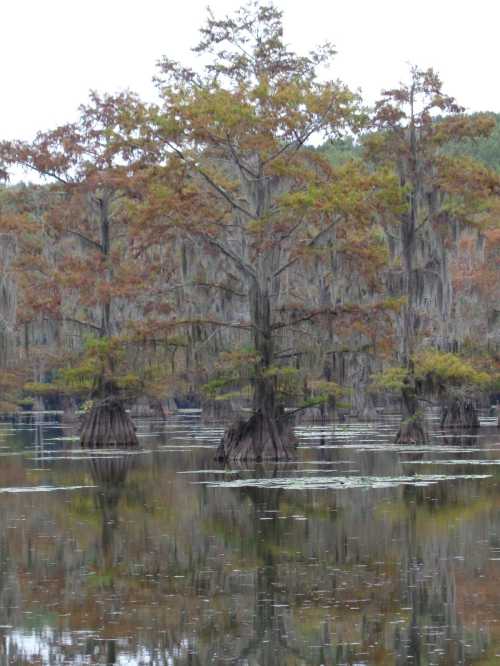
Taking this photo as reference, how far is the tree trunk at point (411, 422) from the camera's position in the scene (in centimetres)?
4034

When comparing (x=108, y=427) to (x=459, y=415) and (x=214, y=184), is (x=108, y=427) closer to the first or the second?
(x=214, y=184)

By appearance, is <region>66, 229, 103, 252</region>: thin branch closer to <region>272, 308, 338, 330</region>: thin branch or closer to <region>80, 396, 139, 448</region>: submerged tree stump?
<region>80, 396, 139, 448</region>: submerged tree stump

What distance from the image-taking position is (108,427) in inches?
1672

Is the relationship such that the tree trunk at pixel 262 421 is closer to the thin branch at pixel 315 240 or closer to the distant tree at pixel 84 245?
the thin branch at pixel 315 240

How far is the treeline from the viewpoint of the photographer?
109ft

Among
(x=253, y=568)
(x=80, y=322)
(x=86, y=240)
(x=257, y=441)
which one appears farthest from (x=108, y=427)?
(x=253, y=568)

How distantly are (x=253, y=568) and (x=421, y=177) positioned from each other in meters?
28.1

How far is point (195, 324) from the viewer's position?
111 ft

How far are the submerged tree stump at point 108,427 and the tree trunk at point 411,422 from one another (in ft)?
26.5

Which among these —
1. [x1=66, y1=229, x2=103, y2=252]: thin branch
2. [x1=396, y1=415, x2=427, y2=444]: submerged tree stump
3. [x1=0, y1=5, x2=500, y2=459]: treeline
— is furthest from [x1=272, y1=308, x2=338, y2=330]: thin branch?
[x1=66, y1=229, x2=103, y2=252]: thin branch

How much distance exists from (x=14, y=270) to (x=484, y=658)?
34.8 m

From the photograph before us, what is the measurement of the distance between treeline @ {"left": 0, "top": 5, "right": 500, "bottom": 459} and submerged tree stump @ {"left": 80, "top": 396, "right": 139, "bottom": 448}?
266mm

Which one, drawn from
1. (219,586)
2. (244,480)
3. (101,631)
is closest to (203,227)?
(244,480)

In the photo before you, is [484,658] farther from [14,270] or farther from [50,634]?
[14,270]
